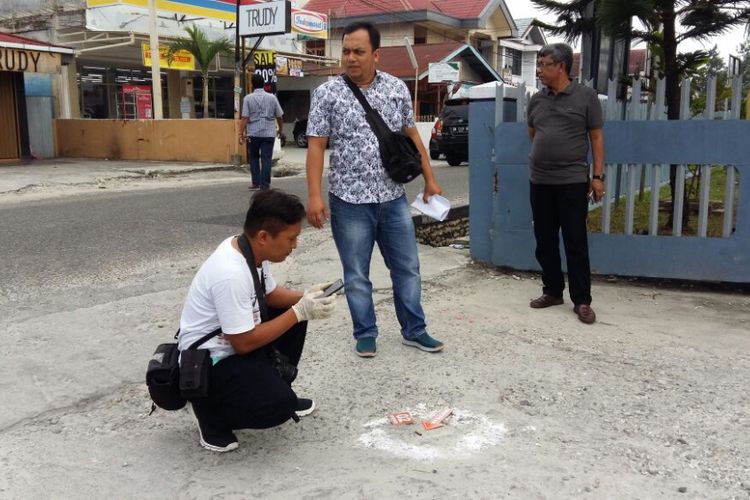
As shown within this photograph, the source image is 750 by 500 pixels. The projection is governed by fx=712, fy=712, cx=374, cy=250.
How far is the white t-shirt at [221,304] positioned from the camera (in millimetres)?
2711

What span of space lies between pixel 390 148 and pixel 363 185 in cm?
24

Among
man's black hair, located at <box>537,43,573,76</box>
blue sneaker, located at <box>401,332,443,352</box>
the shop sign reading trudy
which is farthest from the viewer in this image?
the shop sign reading trudy

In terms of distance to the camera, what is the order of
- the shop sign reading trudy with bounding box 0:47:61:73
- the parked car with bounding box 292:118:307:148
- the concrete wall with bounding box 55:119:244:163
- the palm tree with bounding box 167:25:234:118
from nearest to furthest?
1. the shop sign reading trudy with bounding box 0:47:61:73
2. the concrete wall with bounding box 55:119:244:163
3. the palm tree with bounding box 167:25:234:118
4. the parked car with bounding box 292:118:307:148

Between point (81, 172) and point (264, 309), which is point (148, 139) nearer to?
point (81, 172)

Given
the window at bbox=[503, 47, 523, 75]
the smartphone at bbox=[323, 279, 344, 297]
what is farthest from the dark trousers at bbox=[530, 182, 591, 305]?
the window at bbox=[503, 47, 523, 75]

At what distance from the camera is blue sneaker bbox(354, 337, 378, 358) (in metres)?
3.92

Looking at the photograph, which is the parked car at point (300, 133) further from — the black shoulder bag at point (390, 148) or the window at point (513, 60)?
the black shoulder bag at point (390, 148)

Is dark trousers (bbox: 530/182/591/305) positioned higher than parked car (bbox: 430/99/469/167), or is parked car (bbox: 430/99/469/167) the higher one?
parked car (bbox: 430/99/469/167)

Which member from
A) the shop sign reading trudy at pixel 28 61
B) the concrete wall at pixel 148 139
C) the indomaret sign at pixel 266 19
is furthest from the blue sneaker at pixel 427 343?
the shop sign reading trudy at pixel 28 61

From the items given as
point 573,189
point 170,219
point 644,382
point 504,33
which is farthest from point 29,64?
point 504,33

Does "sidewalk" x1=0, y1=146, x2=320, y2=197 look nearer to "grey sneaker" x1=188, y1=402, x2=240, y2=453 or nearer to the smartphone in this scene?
"grey sneaker" x1=188, y1=402, x2=240, y2=453

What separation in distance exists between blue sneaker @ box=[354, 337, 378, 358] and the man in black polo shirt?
1.49 m

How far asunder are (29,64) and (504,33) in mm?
28381

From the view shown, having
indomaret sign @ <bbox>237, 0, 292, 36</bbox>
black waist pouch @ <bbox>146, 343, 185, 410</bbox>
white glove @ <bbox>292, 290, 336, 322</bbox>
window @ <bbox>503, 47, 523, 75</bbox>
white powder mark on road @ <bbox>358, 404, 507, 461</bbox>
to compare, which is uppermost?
window @ <bbox>503, 47, 523, 75</bbox>
